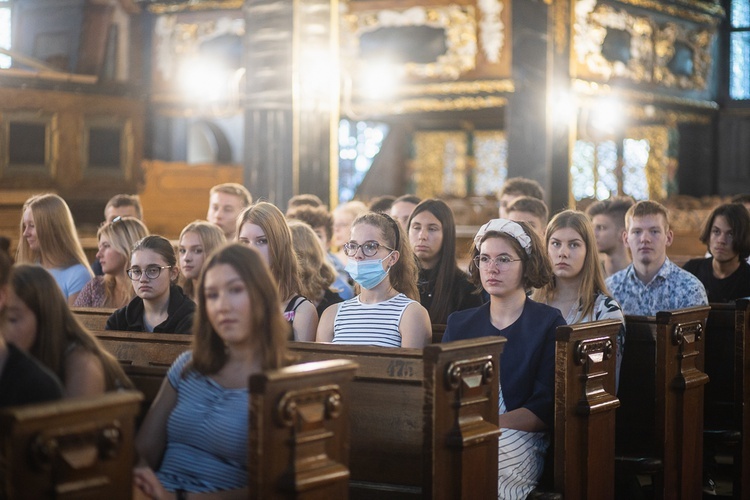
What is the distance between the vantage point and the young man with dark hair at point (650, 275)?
18.7ft

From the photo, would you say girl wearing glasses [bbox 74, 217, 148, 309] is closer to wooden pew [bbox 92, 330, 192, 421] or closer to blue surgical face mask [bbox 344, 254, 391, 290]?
wooden pew [bbox 92, 330, 192, 421]

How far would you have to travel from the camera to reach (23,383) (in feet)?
9.68

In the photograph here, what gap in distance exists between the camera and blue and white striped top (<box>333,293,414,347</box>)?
4742 mm

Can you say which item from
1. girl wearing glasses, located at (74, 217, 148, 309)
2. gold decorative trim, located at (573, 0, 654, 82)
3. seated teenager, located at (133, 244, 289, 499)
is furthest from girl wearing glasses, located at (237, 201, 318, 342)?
gold decorative trim, located at (573, 0, 654, 82)

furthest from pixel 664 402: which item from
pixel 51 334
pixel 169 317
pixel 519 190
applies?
pixel 51 334

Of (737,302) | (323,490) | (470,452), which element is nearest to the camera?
(323,490)

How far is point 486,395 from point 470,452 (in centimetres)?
23

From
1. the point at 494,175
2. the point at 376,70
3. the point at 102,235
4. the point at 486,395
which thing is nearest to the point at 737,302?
the point at 486,395

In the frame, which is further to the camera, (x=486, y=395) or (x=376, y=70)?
(x=376, y=70)

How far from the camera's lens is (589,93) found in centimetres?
1274

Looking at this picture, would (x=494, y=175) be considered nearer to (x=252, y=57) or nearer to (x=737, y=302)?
(x=252, y=57)

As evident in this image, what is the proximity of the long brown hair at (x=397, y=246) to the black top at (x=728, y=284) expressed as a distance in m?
2.36

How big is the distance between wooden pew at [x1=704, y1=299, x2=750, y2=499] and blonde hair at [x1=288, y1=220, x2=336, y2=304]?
2.07 m

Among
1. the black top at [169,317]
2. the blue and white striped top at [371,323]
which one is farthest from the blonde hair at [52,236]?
the blue and white striped top at [371,323]
